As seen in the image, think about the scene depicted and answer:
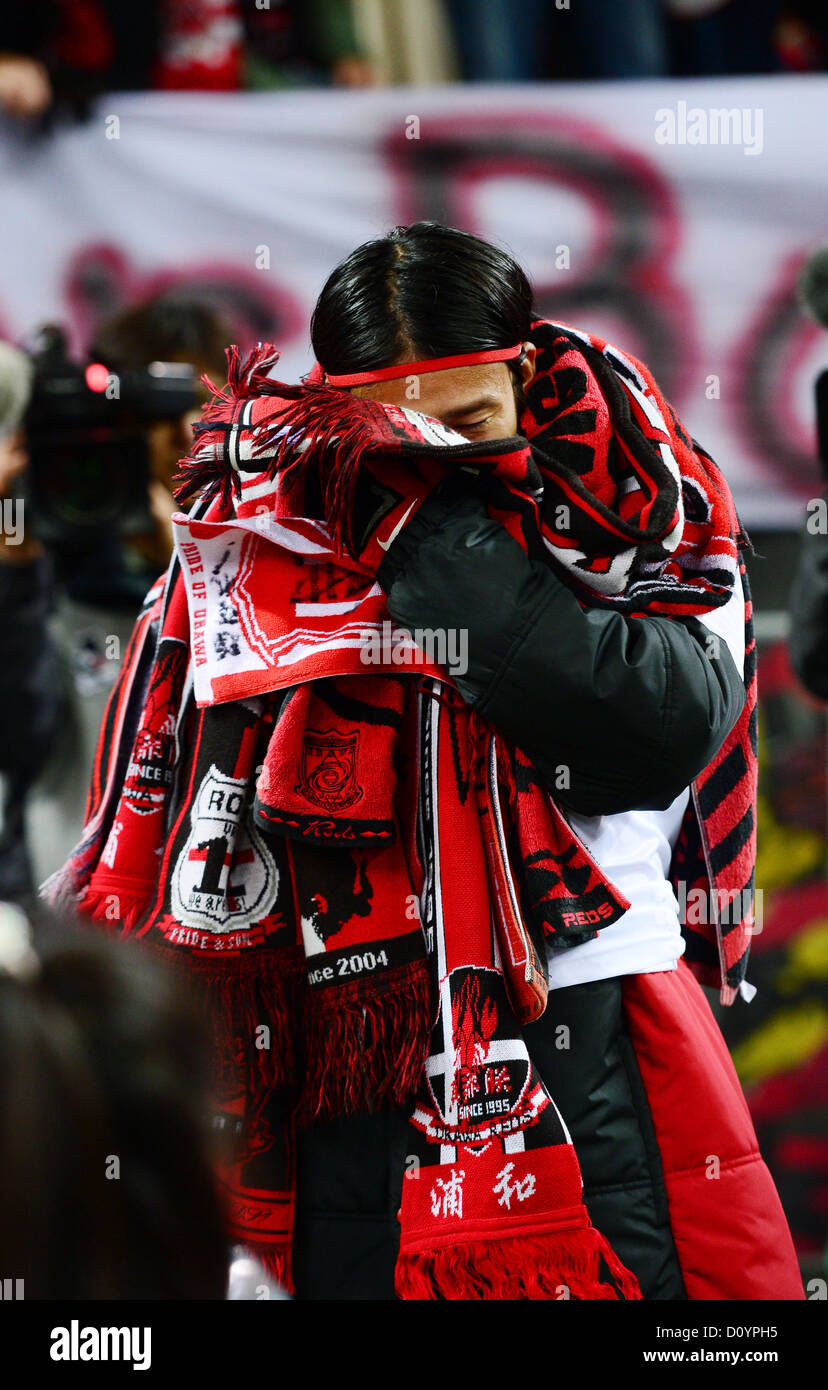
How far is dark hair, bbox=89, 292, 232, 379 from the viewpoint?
1810 millimetres

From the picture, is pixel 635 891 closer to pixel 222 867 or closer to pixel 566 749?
pixel 566 749

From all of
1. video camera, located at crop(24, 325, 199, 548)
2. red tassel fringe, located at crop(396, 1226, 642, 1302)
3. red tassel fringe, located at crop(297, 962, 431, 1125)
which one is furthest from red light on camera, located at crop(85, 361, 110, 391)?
red tassel fringe, located at crop(396, 1226, 642, 1302)

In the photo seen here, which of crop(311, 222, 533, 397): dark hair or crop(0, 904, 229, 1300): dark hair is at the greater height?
crop(311, 222, 533, 397): dark hair

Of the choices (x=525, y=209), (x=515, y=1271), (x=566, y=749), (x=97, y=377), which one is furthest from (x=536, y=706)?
(x=525, y=209)

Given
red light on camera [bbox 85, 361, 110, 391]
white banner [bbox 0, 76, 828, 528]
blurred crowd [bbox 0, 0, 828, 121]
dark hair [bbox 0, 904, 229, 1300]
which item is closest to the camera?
dark hair [bbox 0, 904, 229, 1300]

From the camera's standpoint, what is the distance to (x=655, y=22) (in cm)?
205

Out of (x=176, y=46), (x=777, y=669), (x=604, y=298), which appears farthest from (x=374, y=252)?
(x=176, y=46)

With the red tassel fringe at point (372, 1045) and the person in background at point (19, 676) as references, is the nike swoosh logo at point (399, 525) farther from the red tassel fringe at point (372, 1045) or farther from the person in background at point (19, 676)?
the person in background at point (19, 676)

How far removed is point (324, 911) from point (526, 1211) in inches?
9.2

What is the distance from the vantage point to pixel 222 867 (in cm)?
94

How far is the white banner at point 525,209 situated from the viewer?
1938mm

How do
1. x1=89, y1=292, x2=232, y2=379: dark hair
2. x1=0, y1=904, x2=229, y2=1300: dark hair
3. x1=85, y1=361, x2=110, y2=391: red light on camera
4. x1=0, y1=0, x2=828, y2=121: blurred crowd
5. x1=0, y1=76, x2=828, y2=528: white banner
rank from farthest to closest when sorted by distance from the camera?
1. x1=0, y1=0, x2=828, y2=121: blurred crowd
2. x1=0, y1=76, x2=828, y2=528: white banner
3. x1=89, y1=292, x2=232, y2=379: dark hair
4. x1=85, y1=361, x2=110, y2=391: red light on camera
5. x1=0, y1=904, x2=229, y2=1300: dark hair

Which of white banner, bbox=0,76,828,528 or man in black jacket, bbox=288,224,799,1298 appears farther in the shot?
white banner, bbox=0,76,828,528

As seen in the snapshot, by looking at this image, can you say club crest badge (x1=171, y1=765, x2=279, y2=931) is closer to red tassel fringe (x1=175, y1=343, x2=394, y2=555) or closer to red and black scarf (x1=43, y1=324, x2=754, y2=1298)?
red and black scarf (x1=43, y1=324, x2=754, y2=1298)
